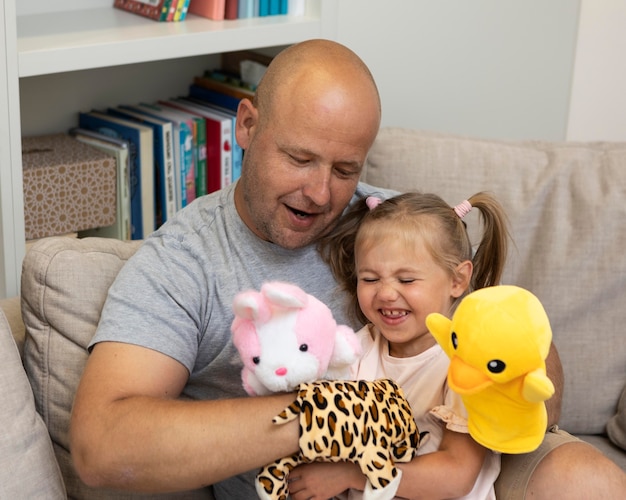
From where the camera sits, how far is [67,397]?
163 cm

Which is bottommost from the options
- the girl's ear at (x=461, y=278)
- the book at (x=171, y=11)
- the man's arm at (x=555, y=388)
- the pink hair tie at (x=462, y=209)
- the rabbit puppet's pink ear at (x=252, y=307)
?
the man's arm at (x=555, y=388)

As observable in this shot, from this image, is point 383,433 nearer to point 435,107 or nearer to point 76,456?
point 76,456

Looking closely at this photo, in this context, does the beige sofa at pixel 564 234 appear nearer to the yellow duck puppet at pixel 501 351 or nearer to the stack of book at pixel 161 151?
the stack of book at pixel 161 151

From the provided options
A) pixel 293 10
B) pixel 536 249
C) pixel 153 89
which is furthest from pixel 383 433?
pixel 153 89

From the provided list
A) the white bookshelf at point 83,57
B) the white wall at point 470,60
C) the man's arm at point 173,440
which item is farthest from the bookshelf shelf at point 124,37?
the man's arm at point 173,440

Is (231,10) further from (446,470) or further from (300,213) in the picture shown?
(446,470)

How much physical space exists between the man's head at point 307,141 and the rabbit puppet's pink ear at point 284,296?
1.07ft

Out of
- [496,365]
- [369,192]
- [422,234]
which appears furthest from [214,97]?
[496,365]

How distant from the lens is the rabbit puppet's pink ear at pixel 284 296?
1278 mm

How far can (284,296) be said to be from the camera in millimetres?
1279

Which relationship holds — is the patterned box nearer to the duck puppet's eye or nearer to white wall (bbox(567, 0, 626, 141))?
the duck puppet's eye

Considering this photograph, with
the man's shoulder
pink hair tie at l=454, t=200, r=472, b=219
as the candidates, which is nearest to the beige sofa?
the man's shoulder

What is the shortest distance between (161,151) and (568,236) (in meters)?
0.94

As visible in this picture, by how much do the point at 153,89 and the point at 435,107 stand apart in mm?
716
